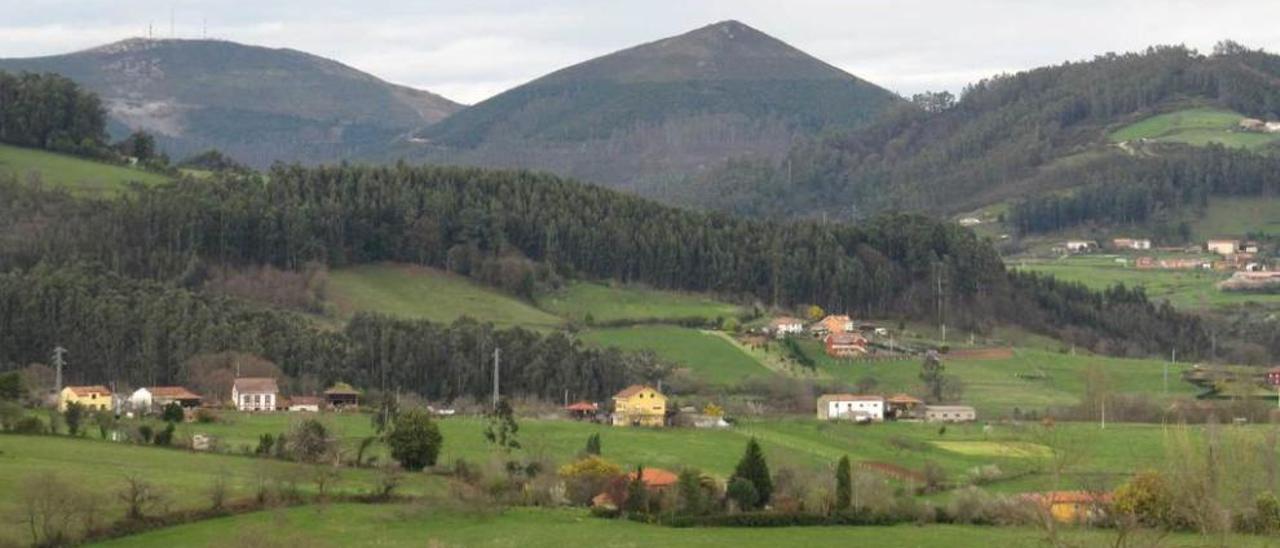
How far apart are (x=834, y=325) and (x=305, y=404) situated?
32519 mm

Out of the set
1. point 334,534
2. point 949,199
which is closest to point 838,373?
point 334,534

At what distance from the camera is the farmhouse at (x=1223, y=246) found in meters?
145

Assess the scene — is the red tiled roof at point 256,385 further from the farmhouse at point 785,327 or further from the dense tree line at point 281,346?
the farmhouse at point 785,327

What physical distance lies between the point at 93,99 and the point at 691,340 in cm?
4462

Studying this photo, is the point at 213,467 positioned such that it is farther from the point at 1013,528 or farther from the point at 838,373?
the point at 838,373

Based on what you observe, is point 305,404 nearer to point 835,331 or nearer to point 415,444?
point 415,444

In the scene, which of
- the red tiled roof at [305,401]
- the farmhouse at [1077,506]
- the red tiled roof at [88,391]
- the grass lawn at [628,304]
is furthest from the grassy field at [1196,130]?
the farmhouse at [1077,506]

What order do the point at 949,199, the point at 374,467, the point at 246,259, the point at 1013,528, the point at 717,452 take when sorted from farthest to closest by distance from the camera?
the point at 949,199 → the point at 246,259 → the point at 717,452 → the point at 374,467 → the point at 1013,528

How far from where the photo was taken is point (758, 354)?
297 feet

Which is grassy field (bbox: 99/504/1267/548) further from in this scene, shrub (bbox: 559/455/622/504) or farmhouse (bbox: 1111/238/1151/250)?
farmhouse (bbox: 1111/238/1151/250)

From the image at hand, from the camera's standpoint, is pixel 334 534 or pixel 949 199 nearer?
pixel 334 534

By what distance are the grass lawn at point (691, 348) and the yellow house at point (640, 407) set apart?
10441 millimetres

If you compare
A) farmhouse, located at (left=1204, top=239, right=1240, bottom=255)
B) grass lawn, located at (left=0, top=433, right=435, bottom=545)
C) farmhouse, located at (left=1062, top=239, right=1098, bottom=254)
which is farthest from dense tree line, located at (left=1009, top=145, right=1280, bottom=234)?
grass lawn, located at (left=0, top=433, right=435, bottom=545)

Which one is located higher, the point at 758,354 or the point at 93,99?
the point at 93,99
